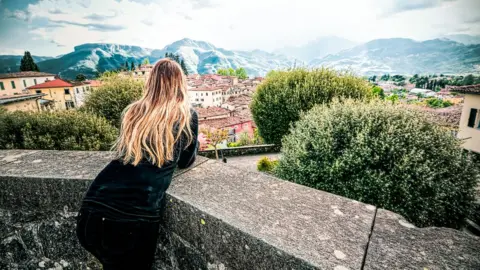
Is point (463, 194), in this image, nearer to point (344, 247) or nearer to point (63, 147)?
point (344, 247)

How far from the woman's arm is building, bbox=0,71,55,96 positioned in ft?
212

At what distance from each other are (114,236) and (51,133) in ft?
22.9

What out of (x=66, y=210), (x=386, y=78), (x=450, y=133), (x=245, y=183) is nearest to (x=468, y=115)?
(x=450, y=133)

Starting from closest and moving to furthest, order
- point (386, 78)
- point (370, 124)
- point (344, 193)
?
point (344, 193) < point (370, 124) < point (386, 78)

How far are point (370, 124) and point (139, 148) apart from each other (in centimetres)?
373

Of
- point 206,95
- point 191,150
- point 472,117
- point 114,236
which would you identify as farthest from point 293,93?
point 206,95

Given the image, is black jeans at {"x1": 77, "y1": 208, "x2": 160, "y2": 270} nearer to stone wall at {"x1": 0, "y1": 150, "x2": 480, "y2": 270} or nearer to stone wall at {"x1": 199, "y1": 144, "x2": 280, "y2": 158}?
stone wall at {"x1": 0, "y1": 150, "x2": 480, "y2": 270}

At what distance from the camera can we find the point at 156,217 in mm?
1650

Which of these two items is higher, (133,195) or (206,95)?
(133,195)

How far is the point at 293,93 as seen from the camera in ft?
48.9

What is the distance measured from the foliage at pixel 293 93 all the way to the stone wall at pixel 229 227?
12533 millimetres

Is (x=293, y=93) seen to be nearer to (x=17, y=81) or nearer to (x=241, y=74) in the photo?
(x=17, y=81)

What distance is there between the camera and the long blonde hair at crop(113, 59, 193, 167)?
5.53 feet

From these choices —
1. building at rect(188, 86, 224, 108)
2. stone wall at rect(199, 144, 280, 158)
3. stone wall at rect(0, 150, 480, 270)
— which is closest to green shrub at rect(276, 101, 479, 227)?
stone wall at rect(0, 150, 480, 270)
